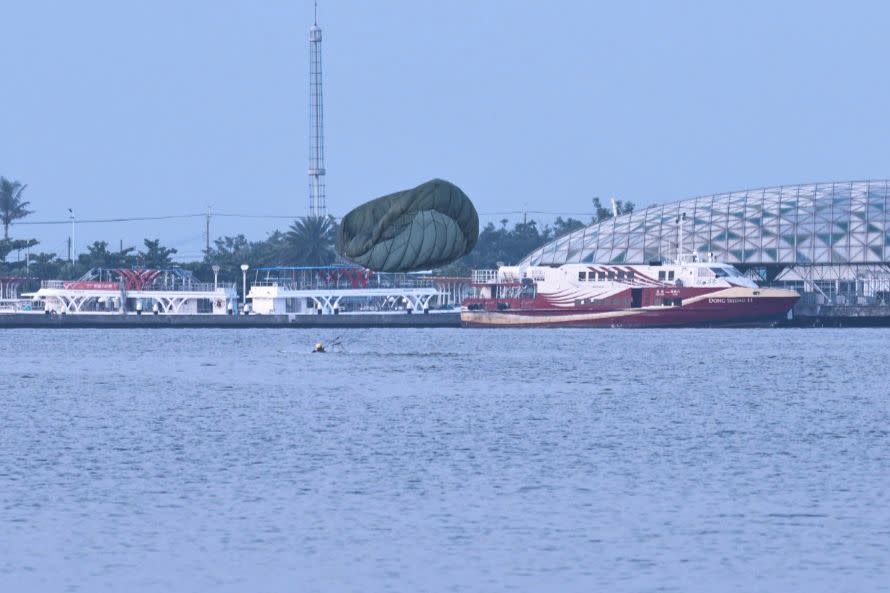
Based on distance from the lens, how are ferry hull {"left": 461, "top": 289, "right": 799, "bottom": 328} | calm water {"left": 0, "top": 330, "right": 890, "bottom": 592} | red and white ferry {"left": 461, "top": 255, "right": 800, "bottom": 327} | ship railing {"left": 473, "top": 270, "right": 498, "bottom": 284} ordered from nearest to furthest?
calm water {"left": 0, "top": 330, "right": 890, "bottom": 592} < ferry hull {"left": 461, "top": 289, "right": 799, "bottom": 328} < red and white ferry {"left": 461, "top": 255, "right": 800, "bottom": 327} < ship railing {"left": 473, "top": 270, "right": 498, "bottom": 284}

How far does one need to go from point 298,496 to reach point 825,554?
14.9 metres

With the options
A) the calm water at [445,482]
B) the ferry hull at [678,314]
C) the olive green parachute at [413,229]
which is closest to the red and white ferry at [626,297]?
the ferry hull at [678,314]

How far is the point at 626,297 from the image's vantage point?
174 m

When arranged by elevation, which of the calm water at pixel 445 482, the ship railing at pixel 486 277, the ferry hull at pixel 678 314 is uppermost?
the ship railing at pixel 486 277

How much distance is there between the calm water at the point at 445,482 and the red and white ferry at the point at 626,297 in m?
67.0

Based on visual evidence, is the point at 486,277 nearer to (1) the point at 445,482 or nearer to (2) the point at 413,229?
(2) the point at 413,229

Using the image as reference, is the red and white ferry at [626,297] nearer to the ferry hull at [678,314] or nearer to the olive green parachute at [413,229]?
the ferry hull at [678,314]

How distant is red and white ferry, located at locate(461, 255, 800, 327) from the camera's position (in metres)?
164

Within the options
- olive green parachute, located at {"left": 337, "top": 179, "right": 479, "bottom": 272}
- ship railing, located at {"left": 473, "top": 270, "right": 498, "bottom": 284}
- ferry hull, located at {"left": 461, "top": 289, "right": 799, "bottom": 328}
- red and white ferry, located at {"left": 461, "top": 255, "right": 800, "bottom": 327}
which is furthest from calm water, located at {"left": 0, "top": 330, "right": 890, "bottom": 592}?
ship railing, located at {"left": 473, "top": 270, "right": 498, "bottom": 284}

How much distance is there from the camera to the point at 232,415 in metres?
69.9

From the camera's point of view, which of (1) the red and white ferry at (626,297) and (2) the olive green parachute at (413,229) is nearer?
(2) the olive green parachute at (413,229)

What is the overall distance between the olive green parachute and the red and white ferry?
111 meters

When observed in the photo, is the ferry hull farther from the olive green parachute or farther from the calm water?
the olive green parachute

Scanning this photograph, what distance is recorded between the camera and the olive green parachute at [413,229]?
173ft
